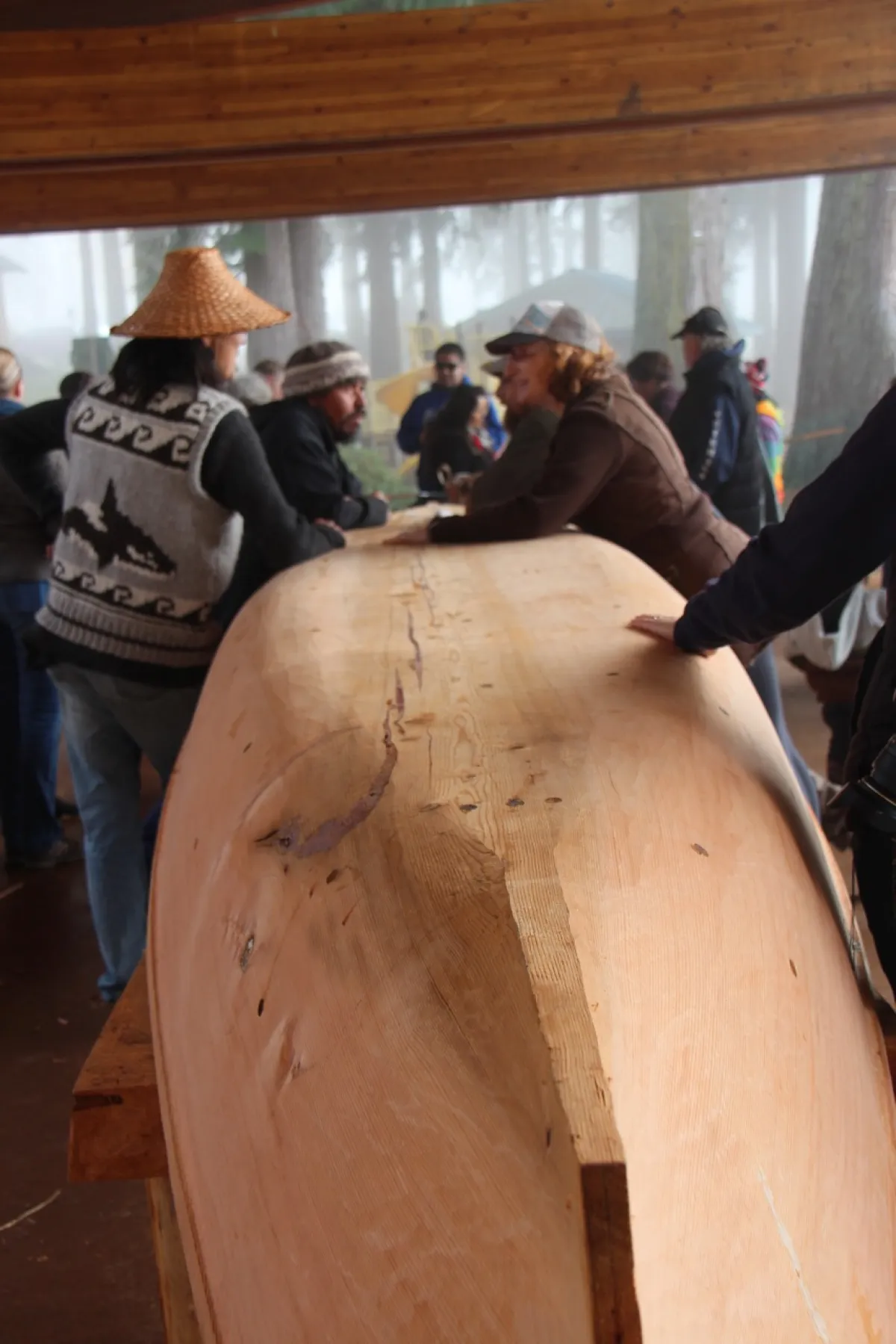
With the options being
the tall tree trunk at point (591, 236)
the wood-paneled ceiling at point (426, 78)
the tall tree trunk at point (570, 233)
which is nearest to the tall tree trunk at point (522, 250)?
the tall tree trunk at point (570, 233)

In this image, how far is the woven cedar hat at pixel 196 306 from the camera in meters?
2.75

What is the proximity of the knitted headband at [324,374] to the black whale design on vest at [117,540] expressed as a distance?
96cm

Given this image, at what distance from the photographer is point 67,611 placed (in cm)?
292

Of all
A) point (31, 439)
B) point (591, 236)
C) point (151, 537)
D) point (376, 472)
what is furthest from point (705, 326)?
point (591, 236)

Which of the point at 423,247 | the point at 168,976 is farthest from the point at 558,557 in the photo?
the point at 423,247

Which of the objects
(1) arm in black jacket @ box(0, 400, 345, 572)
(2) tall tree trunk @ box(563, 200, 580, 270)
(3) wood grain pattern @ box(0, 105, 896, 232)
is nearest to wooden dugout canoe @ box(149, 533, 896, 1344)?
(1) arm in black jacket @ box(0, 400, 345, 572)

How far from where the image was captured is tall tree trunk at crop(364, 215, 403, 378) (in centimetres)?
1028

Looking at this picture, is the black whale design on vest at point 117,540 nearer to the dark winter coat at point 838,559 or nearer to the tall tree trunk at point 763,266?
the dark winter coat at point 838,559

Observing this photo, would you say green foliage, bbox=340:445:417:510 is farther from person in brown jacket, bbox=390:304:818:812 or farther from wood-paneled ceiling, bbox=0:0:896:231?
person in brown jacket, bbox=390:304:818:812

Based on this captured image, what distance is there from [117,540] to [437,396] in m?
5.01

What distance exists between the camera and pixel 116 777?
3166 mm

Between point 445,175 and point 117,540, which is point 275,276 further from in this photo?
point 117,540

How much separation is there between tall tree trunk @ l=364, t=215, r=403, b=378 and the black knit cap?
5.25m

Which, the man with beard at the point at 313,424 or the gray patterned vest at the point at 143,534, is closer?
the gray patterned vest at the point at 143,534
